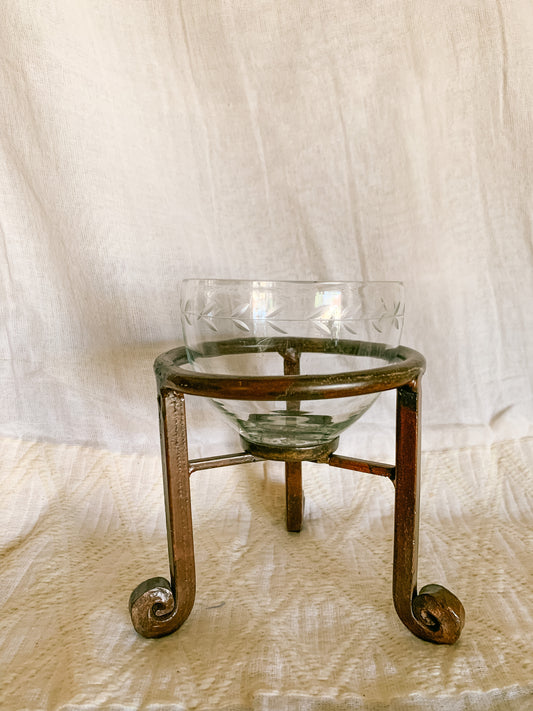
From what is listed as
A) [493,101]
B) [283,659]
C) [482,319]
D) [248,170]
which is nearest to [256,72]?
[248,170]

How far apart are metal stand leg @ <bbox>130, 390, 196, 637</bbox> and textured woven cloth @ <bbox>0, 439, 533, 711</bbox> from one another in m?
0.02

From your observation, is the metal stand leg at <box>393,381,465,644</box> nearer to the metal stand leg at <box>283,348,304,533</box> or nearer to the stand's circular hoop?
the stand's circular hoop

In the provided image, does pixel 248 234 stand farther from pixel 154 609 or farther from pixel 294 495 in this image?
pixel 154 609

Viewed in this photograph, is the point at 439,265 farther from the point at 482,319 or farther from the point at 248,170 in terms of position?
the point at 248,170

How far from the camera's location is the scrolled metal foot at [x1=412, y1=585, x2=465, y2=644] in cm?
54

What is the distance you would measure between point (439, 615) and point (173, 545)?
267 mm

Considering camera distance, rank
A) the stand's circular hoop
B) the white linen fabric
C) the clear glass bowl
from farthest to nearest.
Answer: the white linen fabric, the clear glass bowl, the stand's circular hoop

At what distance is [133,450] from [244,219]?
1.29 ft

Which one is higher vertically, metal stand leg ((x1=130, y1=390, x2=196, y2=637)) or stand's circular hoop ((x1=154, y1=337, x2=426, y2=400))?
stand's circular hoop ((x1=154, y1=337, x2=426, y2=400))

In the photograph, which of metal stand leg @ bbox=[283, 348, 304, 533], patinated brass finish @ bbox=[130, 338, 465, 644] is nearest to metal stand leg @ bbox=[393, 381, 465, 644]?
patinated brass finish @ bbox=[130, 338, 465, 644]

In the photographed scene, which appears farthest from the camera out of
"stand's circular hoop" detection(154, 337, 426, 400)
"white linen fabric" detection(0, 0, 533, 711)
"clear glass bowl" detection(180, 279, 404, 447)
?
"white linen fabric" detection(0, 0, 533, 711)

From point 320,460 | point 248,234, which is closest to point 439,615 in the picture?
point 320,460

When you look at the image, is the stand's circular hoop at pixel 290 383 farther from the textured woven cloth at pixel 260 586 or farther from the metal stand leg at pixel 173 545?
the textured woven cloth at pixel 260 586

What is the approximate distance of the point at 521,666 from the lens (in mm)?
509
